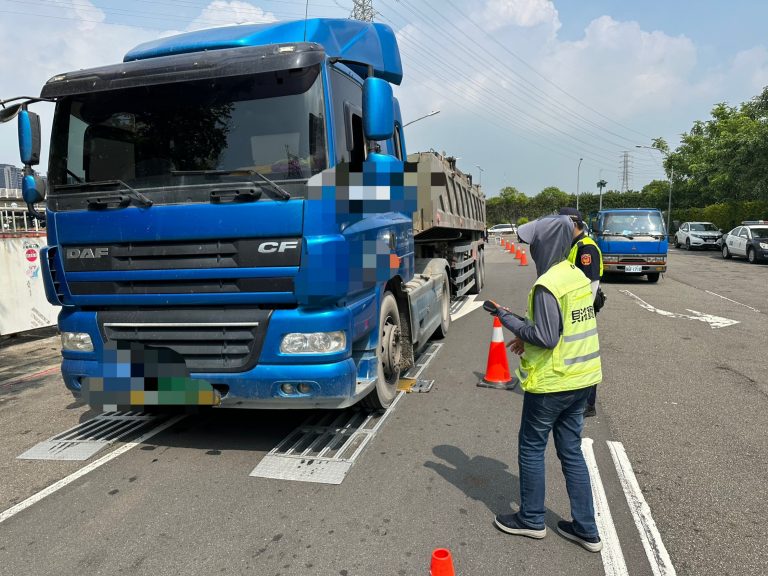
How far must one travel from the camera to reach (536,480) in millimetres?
3000

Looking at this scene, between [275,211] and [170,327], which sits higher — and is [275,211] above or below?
above

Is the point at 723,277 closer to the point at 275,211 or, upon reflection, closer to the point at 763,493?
the point at 763,493

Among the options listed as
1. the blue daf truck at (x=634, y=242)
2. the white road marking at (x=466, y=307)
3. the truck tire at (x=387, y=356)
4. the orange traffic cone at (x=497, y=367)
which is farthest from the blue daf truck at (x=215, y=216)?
the blue daf truck at (x=634, y=242)

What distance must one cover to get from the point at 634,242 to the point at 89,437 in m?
13.7

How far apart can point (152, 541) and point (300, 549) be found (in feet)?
2.84

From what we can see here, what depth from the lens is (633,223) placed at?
14.9m

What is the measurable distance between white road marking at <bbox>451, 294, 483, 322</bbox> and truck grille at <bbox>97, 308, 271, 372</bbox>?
6.49m

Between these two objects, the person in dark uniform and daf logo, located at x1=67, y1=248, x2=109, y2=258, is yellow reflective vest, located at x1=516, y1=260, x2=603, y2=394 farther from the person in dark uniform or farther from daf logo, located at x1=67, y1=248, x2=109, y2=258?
daf logo, located at x1=67, y1=248, x2=109, y2=258

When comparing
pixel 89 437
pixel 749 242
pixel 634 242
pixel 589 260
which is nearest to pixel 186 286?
pixel 89 437

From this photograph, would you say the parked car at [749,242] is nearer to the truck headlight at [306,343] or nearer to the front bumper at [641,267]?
the front bumper at [641,267]

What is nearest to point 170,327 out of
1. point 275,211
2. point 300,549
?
point 275,211

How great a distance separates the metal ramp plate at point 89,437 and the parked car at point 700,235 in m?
31.0

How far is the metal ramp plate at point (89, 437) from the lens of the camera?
4.32m

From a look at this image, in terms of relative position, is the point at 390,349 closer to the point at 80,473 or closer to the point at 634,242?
the point at 80,473
